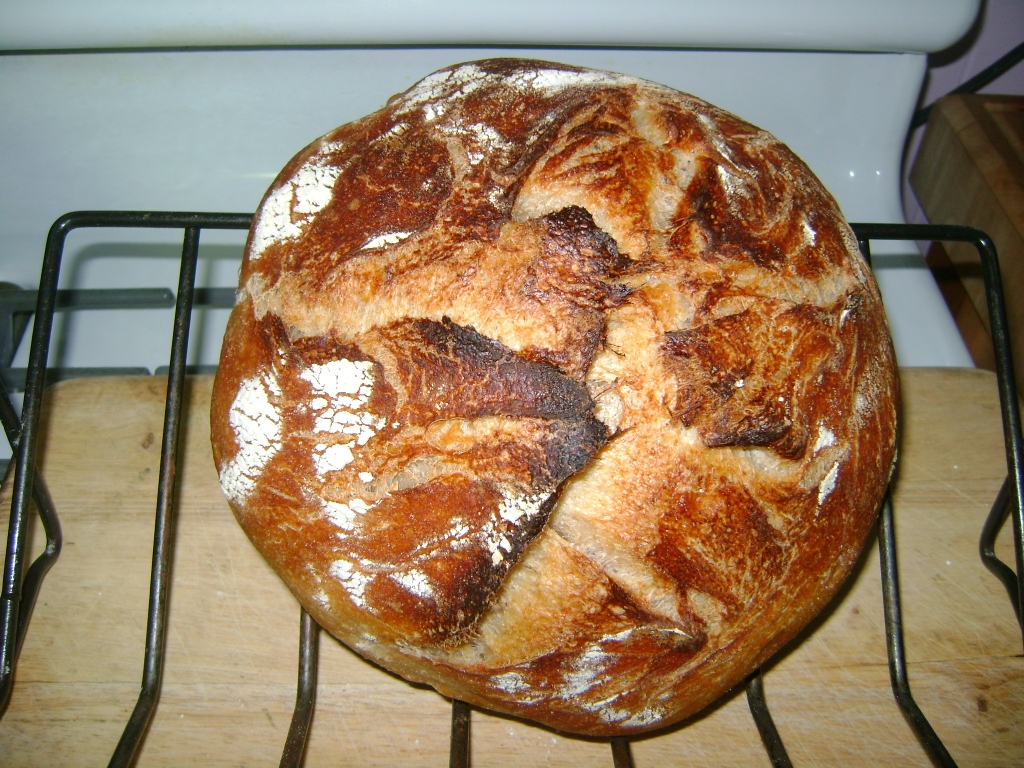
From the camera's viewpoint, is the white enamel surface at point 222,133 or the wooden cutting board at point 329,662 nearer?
the wooden cutting board at point 329,662

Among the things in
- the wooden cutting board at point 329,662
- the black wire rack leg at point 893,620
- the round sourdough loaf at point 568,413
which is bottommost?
the wooden cutting board at point 329,662

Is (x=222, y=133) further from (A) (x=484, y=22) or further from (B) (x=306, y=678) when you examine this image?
(B) (x=306, y=678)

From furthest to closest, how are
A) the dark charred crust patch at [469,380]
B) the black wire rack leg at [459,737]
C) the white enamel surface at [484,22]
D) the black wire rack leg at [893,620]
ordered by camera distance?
the white enamel surface at [484,22] < the black wire rack leg at [893,620] < the black wire rack leg at [459,737] < the dark charred crust patch at [469,380]

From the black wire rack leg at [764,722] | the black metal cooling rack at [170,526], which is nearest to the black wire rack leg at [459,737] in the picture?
the black metal cooling rack at [170,526]

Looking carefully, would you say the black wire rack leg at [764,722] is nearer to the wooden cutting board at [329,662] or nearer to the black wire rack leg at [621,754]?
the wooden cutting board at [329,662]

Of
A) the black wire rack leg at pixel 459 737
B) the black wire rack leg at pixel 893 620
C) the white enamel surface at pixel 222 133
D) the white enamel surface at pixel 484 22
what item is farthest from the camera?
the white enamel surface at pixel 222 133

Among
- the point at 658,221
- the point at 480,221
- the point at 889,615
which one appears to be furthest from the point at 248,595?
the point at 889,615
